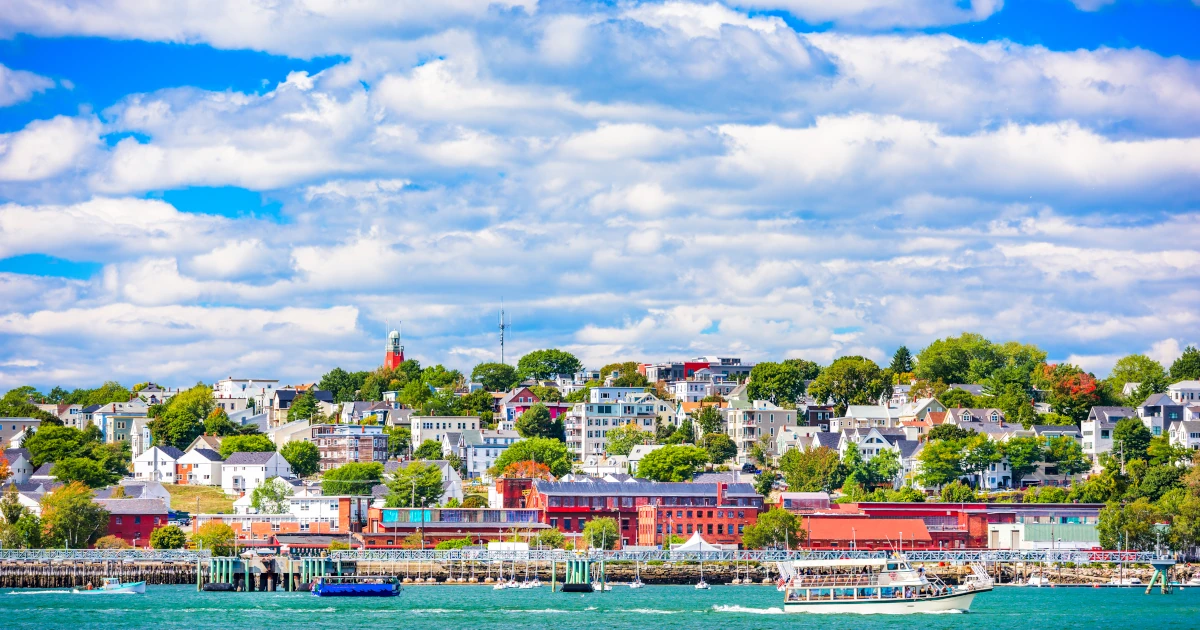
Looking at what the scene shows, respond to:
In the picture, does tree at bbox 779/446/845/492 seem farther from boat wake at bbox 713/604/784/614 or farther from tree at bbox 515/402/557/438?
boat wake at bbox 713/604/784/614

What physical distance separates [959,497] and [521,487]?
34.0 metres

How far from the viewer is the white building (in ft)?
516

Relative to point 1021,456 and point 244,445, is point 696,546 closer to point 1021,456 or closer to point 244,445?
point 1021,456

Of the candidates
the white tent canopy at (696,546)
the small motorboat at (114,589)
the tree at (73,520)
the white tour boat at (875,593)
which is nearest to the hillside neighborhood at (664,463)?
the tree at (73,520)

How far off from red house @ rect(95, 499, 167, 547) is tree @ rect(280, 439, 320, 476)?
35300mm

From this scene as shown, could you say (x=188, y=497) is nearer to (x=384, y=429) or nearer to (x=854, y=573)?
(x=384, y=429)

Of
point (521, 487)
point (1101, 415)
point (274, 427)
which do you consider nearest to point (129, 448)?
point (274, 427)

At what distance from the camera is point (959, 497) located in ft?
415

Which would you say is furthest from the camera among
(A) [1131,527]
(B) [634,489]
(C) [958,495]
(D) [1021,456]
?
(D) [1021,456]

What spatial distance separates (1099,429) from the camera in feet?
461

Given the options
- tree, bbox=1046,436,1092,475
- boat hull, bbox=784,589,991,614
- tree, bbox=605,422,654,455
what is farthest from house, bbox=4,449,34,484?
boat hull, bbox=784,589,991,614

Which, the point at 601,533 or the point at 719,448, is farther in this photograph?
the point at 719,448

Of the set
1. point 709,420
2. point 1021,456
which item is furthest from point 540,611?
point 709,420

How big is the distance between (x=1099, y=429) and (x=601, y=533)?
48327mm
